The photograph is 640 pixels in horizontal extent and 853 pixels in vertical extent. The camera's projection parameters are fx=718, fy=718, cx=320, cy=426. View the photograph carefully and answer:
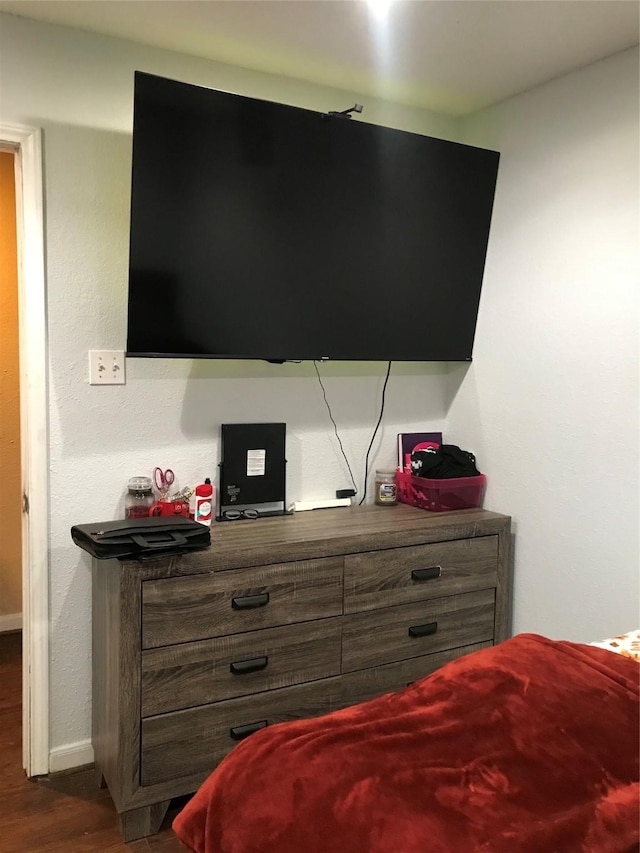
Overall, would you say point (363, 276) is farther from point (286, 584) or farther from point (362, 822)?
point (362, 822)

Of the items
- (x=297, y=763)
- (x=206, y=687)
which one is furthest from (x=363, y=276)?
(x=297, y=763)

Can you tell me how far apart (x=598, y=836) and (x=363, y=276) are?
71.5 inches

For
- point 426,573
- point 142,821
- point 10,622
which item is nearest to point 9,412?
point 10,622

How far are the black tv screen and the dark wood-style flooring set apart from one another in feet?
4.63

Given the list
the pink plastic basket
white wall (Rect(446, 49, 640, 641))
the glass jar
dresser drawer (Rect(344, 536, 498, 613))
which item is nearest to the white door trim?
the glass jar

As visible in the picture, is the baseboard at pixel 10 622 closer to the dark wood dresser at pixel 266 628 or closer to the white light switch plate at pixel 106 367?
the dark wood dresser at pixel 266 628

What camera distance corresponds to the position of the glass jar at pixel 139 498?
2.34 metres

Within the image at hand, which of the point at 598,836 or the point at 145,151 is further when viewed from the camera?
the point at 145,151

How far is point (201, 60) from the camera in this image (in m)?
2.39

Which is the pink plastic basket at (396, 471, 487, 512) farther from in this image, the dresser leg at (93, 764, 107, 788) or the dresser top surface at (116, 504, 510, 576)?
the dresser leg at (93, 764, 107, 788)

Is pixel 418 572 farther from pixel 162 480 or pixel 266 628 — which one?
pixel 162 480

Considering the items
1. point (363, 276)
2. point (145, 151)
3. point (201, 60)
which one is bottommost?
point (363, 276)

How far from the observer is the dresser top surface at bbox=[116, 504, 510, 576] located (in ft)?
6.89

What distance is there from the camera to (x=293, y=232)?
2.33 metres
